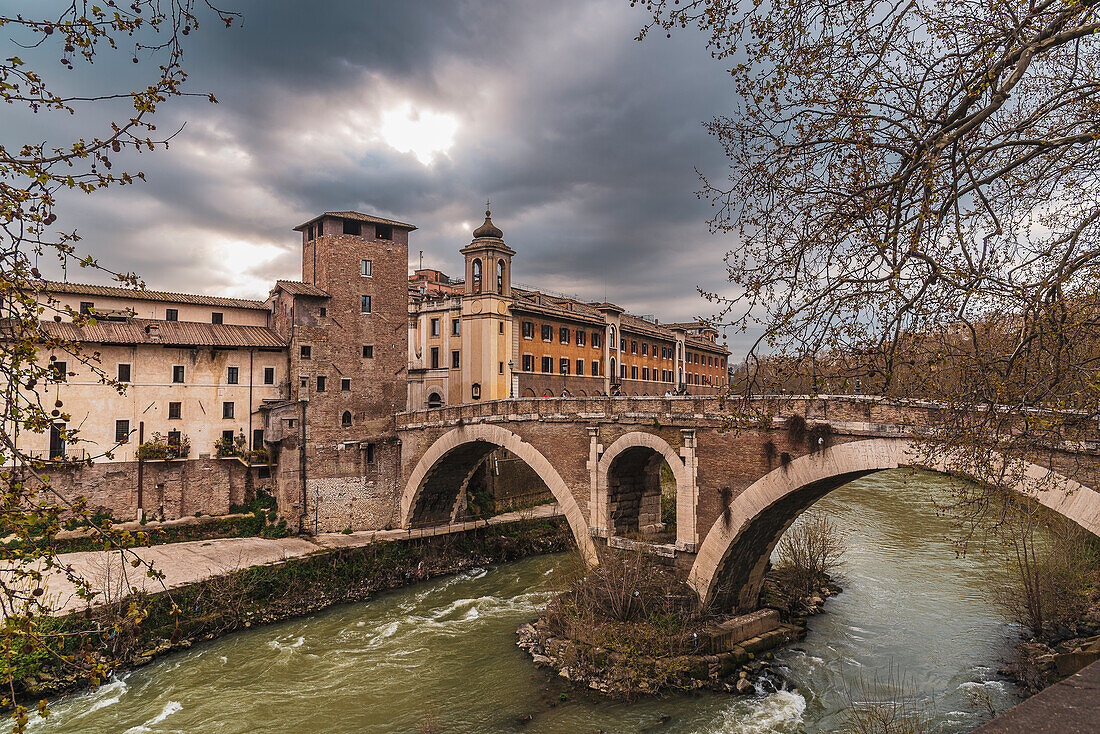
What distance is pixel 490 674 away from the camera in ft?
50.6

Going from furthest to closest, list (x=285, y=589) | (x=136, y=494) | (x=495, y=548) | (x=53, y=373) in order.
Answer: (x=495, y=548) → (x=136, y=494) → (x=285, y=589) → (x=53, y=373)

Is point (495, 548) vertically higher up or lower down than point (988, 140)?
lower down

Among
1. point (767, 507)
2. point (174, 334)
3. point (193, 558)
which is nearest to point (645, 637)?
point (767, 507)

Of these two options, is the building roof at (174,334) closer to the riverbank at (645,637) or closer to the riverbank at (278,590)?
the riverbank at (278,590)

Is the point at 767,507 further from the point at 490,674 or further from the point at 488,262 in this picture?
the point at 488,262

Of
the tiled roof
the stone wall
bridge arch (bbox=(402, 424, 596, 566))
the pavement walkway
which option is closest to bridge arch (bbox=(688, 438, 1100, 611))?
bridge arch (bbox=(402, 424, 596, 566))

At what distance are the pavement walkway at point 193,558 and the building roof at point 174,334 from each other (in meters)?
7.46

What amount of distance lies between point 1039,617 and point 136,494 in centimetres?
2776

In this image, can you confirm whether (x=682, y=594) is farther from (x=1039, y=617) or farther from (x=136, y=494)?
(x=136, y=494)

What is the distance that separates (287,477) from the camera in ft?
82.3

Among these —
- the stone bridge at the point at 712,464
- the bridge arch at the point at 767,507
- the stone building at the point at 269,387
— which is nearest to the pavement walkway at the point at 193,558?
the stone building at the point at 269,387

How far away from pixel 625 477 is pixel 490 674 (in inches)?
274

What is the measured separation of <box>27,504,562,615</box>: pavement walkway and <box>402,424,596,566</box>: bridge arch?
1.25 metres

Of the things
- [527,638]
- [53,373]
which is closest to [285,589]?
[527,638]
